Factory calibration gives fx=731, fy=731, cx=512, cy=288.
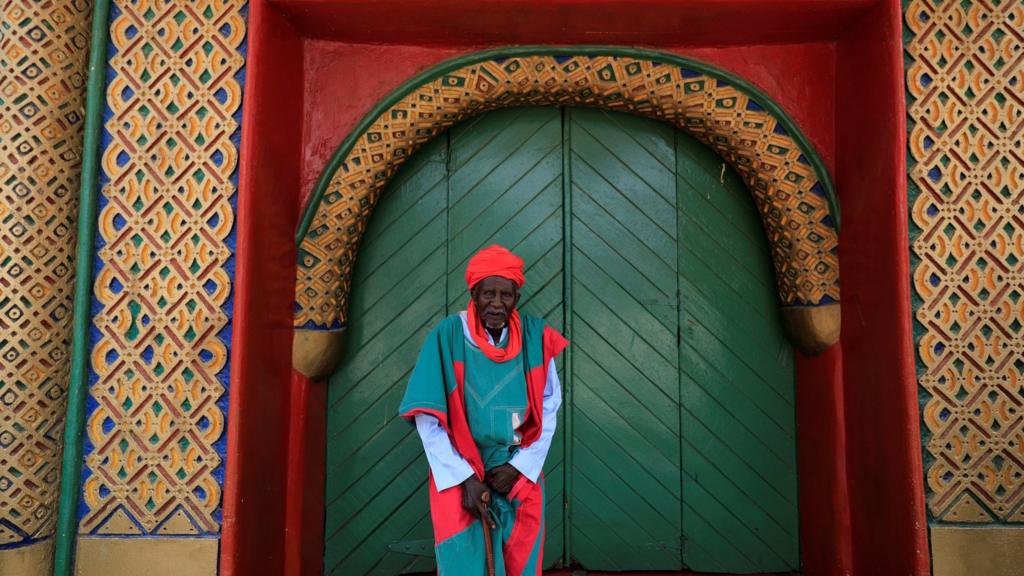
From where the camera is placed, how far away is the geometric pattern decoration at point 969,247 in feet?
10.2

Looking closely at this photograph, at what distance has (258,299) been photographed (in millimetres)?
3150

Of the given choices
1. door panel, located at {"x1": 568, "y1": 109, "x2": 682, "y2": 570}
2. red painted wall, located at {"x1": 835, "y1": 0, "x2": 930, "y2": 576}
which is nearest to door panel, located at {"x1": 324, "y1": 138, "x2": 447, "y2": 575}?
door panel, located at {"x1": 568, "y1": 109, "x2": 682, "y2": 570}

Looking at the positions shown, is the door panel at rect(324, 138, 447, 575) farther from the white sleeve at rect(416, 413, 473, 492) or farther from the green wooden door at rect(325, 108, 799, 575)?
the white sleeve at rect(416, 413, 473, 492)

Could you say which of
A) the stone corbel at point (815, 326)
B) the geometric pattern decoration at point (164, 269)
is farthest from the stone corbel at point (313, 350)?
the stone corbel at point (815, 326)

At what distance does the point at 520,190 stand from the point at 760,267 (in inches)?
52.6

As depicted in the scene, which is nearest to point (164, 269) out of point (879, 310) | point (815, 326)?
point (815, 326)

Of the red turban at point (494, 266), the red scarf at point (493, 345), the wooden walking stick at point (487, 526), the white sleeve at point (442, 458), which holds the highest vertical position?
the red turban at point (494, 266)

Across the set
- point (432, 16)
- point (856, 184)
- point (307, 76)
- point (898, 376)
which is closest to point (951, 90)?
point (856, 184)

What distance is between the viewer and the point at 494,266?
2738 mm

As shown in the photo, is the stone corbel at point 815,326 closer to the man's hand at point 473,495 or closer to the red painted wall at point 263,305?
the man's hand at point 473,495

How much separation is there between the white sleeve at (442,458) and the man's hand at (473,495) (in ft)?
0.09

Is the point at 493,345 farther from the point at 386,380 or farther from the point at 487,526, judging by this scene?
the point at 386,380

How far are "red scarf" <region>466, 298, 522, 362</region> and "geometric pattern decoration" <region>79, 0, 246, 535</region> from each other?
1.11 m

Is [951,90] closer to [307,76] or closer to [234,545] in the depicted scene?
[307,76]
